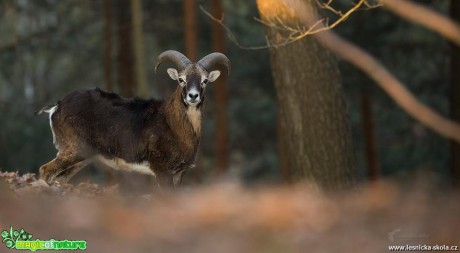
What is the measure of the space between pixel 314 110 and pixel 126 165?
8.77 feet

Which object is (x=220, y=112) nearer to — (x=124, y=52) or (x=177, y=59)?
(x=124, y=52)

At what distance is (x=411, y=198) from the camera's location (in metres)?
8.30

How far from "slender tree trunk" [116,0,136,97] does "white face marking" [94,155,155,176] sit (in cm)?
1270

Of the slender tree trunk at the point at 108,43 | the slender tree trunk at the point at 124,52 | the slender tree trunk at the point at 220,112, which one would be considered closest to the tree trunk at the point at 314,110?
the slender tree trunk at the point at 220,112

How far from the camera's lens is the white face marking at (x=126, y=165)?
11.6m

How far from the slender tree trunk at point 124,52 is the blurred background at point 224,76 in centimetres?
3

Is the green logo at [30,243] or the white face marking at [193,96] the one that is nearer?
the green logo at [30,243]

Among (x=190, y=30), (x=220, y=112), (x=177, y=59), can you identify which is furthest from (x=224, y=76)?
(x=177, y=59)

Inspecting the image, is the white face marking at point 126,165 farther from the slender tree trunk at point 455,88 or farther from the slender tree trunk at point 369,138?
the slender tree trunk at point 369,138

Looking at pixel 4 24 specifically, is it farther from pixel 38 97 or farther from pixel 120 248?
pixel 120 248

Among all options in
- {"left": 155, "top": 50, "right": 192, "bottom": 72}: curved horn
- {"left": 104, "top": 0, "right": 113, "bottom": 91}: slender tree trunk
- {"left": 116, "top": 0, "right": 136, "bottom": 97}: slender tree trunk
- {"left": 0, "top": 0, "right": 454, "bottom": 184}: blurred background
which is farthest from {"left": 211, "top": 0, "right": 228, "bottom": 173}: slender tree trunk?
{"left": 155, "top": 50, "right": 192, "bottom": 72}: curved horn

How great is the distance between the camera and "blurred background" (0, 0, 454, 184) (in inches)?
1003

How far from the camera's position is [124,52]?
25.7 meters

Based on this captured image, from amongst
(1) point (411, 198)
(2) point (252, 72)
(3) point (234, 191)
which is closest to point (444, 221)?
(1) point (411, 198)
